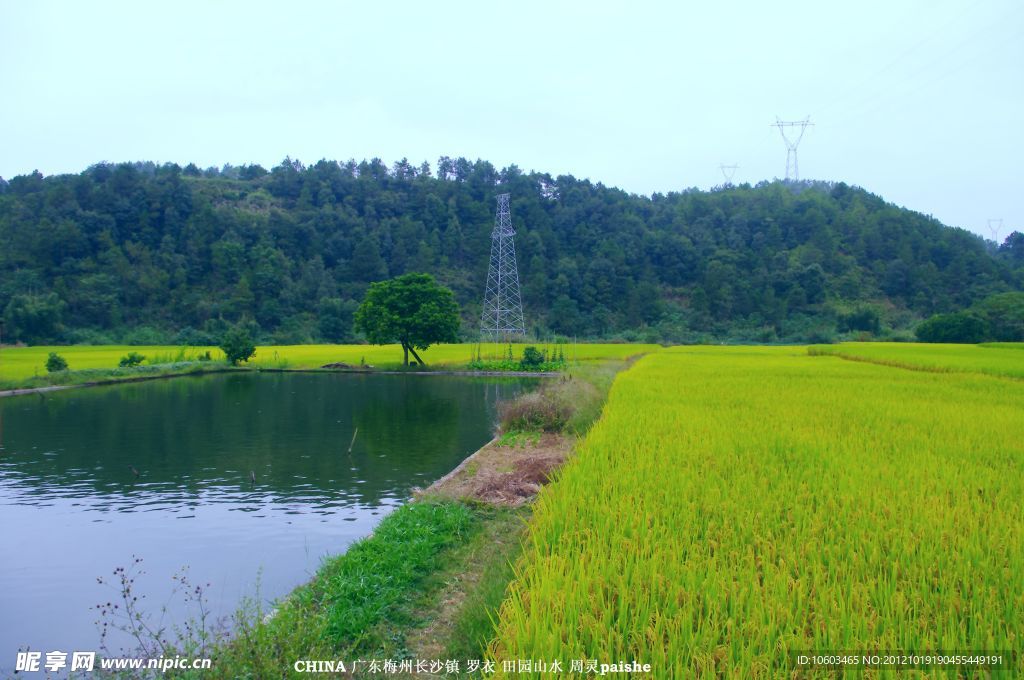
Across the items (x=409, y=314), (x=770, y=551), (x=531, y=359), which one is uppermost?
(x=409, y=314)

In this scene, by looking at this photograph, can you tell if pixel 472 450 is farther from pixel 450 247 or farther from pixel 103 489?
pixel 450 247

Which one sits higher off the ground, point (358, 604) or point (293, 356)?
point (293, 356)

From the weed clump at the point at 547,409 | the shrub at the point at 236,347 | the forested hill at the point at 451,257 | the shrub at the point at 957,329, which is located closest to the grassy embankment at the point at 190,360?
the shrub at the point at 236,347

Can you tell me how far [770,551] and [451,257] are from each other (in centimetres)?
7263

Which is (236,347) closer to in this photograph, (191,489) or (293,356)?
(293,356)

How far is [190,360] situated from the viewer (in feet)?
119

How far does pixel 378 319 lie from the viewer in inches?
1433

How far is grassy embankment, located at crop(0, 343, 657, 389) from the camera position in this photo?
2842 centimetres

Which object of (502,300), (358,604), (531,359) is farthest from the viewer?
(502,300)

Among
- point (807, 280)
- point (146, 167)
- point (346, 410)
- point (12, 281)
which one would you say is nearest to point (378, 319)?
point (346, 410)

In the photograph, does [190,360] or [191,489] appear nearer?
[191,489]

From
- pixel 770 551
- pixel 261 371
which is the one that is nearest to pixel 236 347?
pixel 261 371

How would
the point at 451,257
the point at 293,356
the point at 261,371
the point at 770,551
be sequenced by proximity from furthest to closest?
the point at 451,257 < the point at 293,356 < the point at 261,371 < the point at 770,551

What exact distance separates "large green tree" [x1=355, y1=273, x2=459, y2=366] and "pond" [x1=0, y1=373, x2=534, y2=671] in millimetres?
13163
